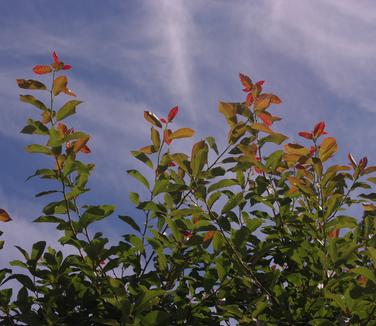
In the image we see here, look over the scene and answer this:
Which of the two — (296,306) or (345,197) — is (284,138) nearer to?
(345,197)

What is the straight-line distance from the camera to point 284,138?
3.74 meters

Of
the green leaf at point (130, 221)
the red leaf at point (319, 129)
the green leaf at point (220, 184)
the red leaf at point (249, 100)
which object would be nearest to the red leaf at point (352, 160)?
the red leaf at point (319, 129)

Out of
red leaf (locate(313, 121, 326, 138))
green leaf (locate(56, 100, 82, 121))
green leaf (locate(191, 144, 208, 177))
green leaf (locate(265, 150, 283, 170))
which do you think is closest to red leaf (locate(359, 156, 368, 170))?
red leaf (locate(313, 121, 326, 138))

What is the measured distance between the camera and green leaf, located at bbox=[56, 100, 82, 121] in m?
3.25

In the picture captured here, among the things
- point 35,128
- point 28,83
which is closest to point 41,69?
point 28,83

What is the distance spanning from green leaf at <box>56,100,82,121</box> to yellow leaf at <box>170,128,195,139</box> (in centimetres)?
69

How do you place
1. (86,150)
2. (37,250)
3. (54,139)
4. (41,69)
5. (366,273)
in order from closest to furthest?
(366,273), (54,139), (37,250), (41,69), (86,150)

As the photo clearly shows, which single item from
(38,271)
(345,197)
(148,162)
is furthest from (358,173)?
(38,271)

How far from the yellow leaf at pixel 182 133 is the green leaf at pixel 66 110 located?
27.3 inches

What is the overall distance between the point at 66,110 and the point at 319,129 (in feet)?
5.67

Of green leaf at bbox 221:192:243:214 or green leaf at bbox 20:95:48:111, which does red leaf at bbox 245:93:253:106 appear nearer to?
green leaf at bbox 221:192:243:214

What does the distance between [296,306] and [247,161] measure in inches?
36.2

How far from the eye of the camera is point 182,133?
3.63m

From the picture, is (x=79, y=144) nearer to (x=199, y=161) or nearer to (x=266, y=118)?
(x=199, y=161)
